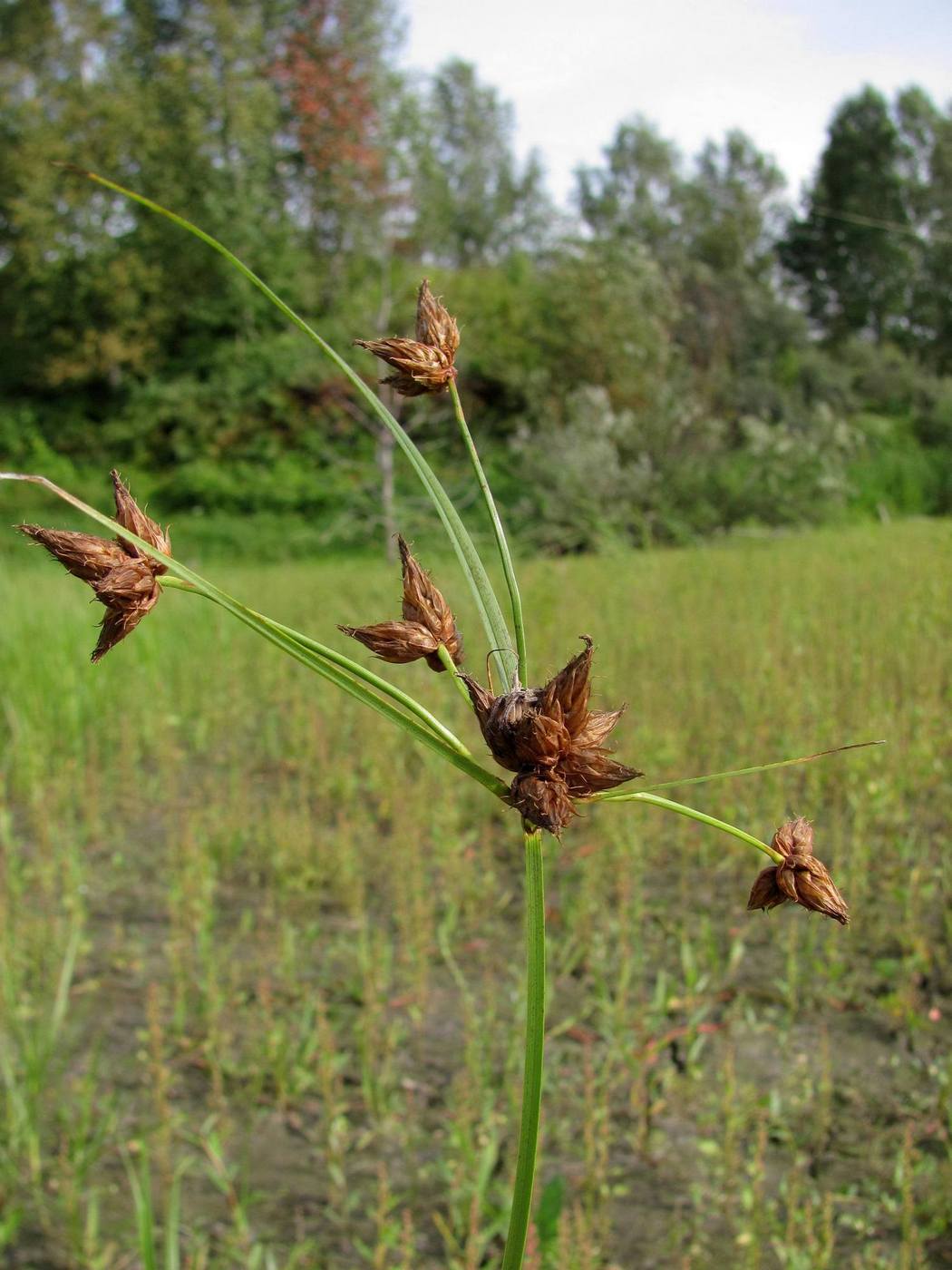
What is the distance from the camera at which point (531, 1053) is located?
323 mm

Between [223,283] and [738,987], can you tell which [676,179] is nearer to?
[223,283]

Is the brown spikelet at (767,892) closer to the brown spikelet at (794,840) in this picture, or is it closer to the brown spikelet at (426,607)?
the brown spikelet at (794,840)

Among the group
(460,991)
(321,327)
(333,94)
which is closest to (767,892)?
(460,991)

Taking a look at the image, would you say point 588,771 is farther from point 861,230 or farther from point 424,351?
point 861,230

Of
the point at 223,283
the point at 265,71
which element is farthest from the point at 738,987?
the point at 265,71

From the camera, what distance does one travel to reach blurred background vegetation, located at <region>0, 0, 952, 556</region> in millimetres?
12312

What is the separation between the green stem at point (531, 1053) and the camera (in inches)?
12.3

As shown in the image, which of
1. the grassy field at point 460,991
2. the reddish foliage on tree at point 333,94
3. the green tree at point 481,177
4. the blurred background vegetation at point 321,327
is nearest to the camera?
the grassy field at point 460,991

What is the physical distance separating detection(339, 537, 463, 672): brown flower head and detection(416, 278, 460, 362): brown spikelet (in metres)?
0.08

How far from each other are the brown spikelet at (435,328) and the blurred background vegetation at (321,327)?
34.2 ft

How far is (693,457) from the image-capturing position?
11.7 meters

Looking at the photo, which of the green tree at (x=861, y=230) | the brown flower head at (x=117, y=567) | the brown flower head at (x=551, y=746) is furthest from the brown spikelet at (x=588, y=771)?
the green tree at (x=861, y=230)

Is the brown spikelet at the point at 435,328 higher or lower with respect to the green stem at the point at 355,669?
higher

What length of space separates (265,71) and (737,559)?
46.4 ft
